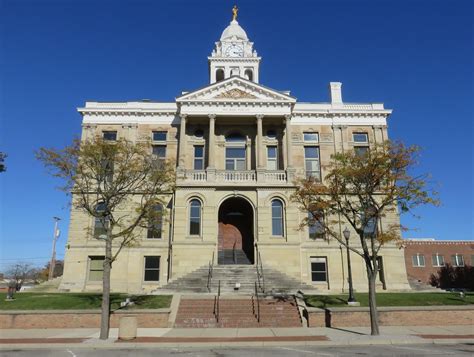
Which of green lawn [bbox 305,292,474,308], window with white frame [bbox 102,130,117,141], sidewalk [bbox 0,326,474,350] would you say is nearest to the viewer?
sidewalk [bbox 0,326,474,350]

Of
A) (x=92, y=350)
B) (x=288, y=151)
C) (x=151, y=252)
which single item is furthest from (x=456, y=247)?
(x=92, y=350)

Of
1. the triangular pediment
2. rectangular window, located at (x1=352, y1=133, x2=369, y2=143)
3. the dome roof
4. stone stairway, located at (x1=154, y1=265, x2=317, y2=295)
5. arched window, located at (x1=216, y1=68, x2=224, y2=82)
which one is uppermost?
the dome roof

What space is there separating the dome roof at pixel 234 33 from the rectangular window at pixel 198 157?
21.2 metres

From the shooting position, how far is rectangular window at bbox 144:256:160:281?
3072cm

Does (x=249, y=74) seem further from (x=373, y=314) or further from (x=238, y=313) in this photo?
(x=373, y=314)

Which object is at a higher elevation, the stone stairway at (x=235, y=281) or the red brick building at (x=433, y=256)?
the red brick building at (x=433, y=256)

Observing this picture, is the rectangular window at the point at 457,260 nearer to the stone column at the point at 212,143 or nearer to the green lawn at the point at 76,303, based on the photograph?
the stone column at the point at 212,143

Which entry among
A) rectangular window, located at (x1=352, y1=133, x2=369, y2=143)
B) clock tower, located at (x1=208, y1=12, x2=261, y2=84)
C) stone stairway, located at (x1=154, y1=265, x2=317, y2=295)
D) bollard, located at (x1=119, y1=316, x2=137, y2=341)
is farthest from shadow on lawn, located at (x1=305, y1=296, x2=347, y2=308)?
clock tower, located at (x1=208, y1=12, x2=261, y2=84)

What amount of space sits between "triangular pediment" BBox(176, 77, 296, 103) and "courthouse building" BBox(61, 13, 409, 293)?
9cm

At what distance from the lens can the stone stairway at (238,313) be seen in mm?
18031

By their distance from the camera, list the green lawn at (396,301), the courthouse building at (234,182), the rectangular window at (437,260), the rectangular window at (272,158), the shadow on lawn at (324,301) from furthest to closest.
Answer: the rectangular window at (437,260)
the rectangular window at (272,158)
the courthouse building at (234,182)
the green lawn at (396,301)
the shadow on lawn at (324,301)

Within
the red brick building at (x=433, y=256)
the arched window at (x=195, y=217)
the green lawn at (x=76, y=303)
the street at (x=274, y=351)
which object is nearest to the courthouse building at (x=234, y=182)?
the arched window at (x=195, y=217)

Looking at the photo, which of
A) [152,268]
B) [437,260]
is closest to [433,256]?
[437,260]

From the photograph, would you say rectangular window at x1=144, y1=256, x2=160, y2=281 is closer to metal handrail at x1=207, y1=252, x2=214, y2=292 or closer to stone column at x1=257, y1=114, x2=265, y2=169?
metal handrail at x1=207, y1=252, x2=214, y2=292
